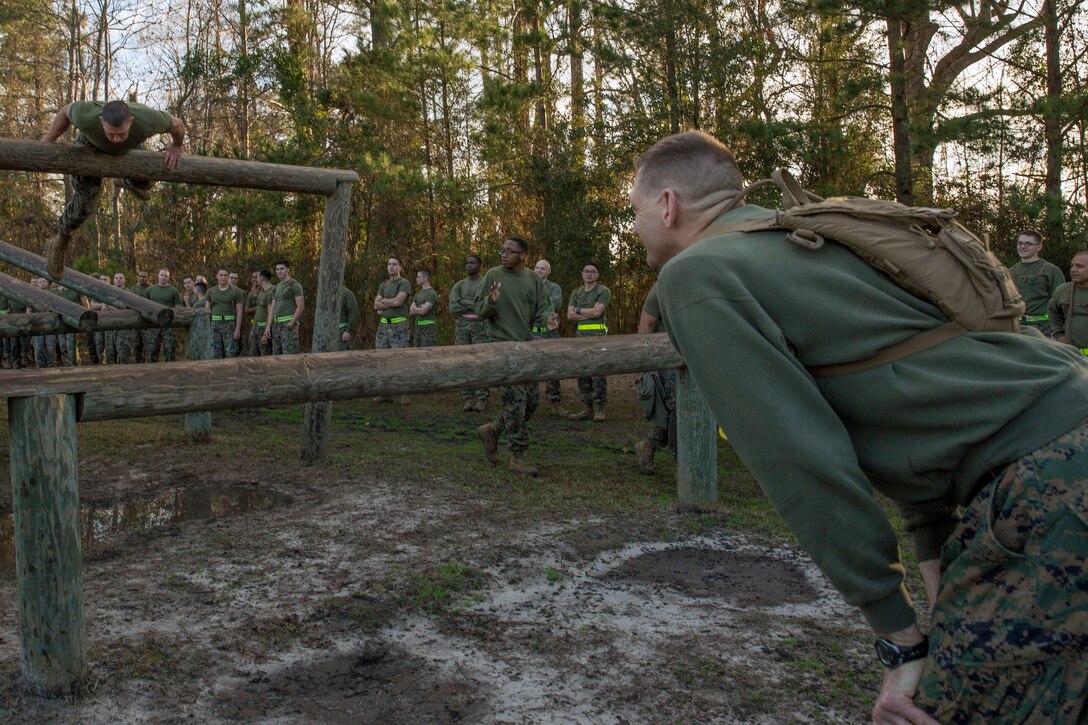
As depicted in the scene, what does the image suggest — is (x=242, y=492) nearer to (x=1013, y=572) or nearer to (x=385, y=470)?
(x=385, y=470)

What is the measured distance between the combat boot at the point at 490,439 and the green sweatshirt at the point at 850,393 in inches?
242

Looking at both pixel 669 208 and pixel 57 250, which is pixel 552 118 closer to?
pixel 57 250

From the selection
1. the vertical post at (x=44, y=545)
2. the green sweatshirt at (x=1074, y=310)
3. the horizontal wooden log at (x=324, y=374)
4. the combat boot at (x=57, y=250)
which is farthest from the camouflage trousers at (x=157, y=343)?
the vertical post at (x=44, y=545)

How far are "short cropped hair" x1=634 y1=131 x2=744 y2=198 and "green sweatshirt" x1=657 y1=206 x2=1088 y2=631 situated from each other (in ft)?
0.79

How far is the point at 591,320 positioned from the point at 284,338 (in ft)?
15.9

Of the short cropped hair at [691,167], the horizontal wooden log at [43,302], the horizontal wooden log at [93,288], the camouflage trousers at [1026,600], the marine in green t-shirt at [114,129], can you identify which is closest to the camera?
the camouflage trousers at [1026,600]

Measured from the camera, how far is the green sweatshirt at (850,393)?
1494 millimetres

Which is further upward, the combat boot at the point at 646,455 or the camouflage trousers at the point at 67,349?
the camouflage trousers at the point at 67,349

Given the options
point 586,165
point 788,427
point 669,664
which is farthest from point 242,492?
point 586,165

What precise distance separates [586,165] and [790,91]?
4.09 meters

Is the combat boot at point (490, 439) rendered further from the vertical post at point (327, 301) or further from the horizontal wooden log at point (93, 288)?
the horizontal wooden log at point (93, 288)

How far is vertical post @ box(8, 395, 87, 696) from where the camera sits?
3.14m

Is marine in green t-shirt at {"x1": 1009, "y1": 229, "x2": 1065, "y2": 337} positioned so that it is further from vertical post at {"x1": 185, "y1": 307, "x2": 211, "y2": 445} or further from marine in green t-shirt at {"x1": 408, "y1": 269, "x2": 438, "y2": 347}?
vertical post at {"x1": 185, "y1": 307, "x2": 211, "y2": 445}

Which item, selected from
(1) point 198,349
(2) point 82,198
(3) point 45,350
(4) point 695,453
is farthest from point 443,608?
(3) point 45,350
